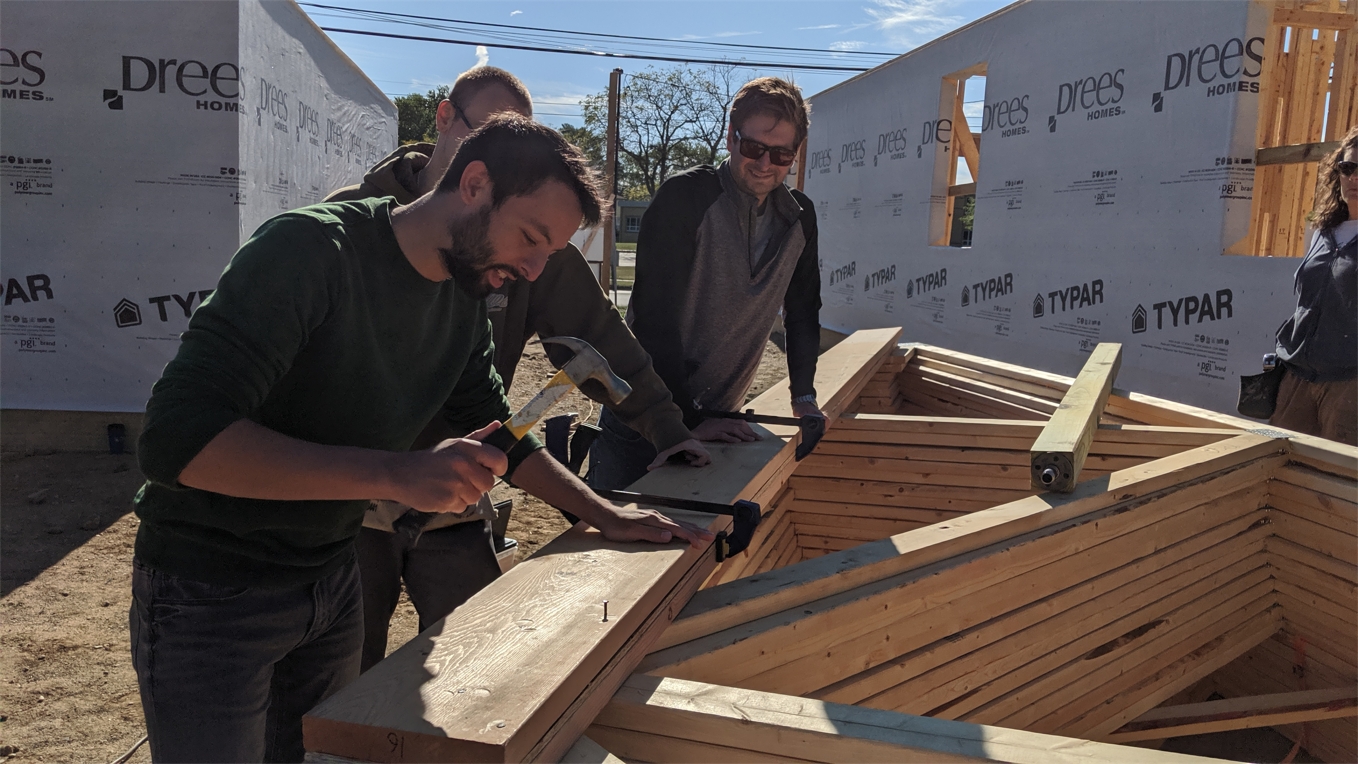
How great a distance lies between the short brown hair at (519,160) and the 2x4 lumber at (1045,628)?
1261 mm

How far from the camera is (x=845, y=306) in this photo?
14.0 metres

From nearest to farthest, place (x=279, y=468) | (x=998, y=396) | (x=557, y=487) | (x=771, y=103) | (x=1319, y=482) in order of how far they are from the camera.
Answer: (x=279, y=468)
(x=557, y=487)
(x=771, y=103)
(x=1319, y=482)
(x=998, y=396)

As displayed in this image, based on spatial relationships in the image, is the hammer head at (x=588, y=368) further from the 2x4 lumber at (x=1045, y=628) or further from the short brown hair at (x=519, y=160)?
the 2x4 lumber at (x=1045, y=628)

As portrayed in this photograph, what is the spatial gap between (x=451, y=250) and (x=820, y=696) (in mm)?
1261

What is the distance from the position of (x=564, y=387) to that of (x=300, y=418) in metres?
0.46

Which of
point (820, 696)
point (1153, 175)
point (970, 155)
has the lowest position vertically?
point (820, 696)

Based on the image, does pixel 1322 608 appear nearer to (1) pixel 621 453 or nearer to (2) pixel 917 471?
(2) pixel 917 471

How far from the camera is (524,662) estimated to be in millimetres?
1303

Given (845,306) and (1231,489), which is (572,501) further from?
(845,306)

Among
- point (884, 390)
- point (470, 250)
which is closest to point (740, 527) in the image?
point (470, 250)

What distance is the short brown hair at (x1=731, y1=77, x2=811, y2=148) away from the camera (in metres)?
2.64

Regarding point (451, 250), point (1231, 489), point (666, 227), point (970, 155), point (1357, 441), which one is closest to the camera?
point (451, 250)

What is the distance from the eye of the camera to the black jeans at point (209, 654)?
1.43m

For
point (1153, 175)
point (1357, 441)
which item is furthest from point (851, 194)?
point (1357, 441)
